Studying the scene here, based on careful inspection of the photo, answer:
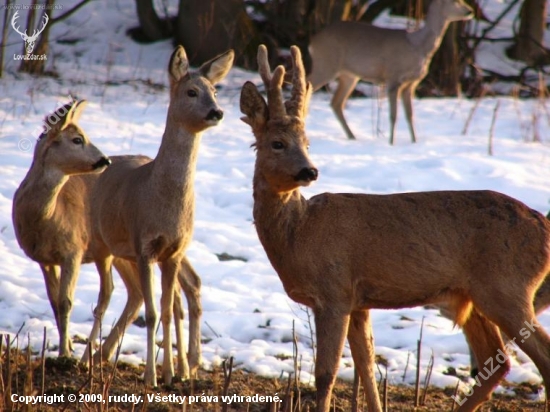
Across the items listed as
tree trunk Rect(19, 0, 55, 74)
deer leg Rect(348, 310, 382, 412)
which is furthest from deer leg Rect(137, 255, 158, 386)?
tree trunk Rect(19, 0, 55, 74)

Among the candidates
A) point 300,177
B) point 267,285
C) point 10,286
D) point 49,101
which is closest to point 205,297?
point 267,285

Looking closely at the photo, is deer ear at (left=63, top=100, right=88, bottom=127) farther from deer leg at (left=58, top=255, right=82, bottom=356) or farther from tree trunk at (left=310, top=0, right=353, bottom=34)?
tree trunk at (left=310, top=0, right=353, bottom=34)

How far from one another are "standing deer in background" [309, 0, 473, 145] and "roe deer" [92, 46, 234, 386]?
810 centimetres

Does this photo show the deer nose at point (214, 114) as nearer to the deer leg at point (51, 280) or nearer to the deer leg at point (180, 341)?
the deer leg at point (180, 341)

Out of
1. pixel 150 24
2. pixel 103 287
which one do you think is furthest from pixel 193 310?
pixel 150 24

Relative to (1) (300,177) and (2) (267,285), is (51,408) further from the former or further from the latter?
(2) (267,285)

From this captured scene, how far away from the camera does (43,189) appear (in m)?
7.82

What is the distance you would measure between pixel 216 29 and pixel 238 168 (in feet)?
19.6

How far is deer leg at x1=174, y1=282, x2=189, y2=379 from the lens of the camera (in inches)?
293

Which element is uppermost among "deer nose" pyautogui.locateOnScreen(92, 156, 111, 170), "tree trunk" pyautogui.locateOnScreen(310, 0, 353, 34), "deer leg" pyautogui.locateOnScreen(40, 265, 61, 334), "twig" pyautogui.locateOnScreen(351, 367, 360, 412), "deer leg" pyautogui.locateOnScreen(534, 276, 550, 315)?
"deer nose" pyautogui.locateOnScreen(92, 156, 111, 170)

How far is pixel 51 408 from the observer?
618 cm

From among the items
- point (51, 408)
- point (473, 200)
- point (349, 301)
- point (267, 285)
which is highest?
point (473, 200)

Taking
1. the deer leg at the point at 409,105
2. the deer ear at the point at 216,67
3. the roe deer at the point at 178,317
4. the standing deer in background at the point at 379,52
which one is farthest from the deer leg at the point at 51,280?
the standing deer in background at the point at 379,52

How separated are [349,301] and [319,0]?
13.8 metres
